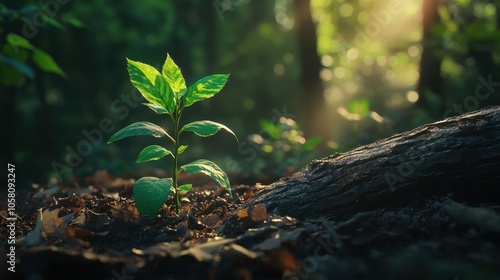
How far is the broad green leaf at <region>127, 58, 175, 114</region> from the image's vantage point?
8.61 feet

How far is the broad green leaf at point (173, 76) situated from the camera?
2711 millimetres

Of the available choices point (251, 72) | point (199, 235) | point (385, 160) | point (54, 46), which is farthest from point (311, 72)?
point (251, 72)

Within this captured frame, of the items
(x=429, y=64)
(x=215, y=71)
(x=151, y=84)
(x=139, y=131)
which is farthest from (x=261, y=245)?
(x=215, y=71)

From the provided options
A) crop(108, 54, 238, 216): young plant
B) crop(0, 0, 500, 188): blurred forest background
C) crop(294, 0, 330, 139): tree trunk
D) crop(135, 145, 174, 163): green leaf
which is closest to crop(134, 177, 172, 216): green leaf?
crop(108, 54, 238, 216): young plant

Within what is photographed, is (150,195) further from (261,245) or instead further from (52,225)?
(261,245)

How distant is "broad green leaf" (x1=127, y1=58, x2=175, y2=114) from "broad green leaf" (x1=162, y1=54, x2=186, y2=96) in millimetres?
65

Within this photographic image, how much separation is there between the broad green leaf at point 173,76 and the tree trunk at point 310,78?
4.57m

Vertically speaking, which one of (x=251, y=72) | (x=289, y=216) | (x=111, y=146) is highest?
(x=251, y=72)

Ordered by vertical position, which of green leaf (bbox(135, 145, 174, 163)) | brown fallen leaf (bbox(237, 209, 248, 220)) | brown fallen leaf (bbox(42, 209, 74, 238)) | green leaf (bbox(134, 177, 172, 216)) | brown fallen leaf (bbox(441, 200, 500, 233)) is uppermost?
brown fallen leaf (bbox(441, 200, 500, 233))

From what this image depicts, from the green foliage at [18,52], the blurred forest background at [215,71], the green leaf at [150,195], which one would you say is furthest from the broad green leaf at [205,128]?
the blurred forest background at [215,71]

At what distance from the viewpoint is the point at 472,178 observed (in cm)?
258

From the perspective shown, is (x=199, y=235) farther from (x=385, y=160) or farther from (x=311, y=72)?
(x=311, y=72)

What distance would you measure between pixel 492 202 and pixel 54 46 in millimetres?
10762

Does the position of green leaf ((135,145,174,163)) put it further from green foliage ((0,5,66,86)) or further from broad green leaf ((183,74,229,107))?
green foliage ((0,5,66,86))
